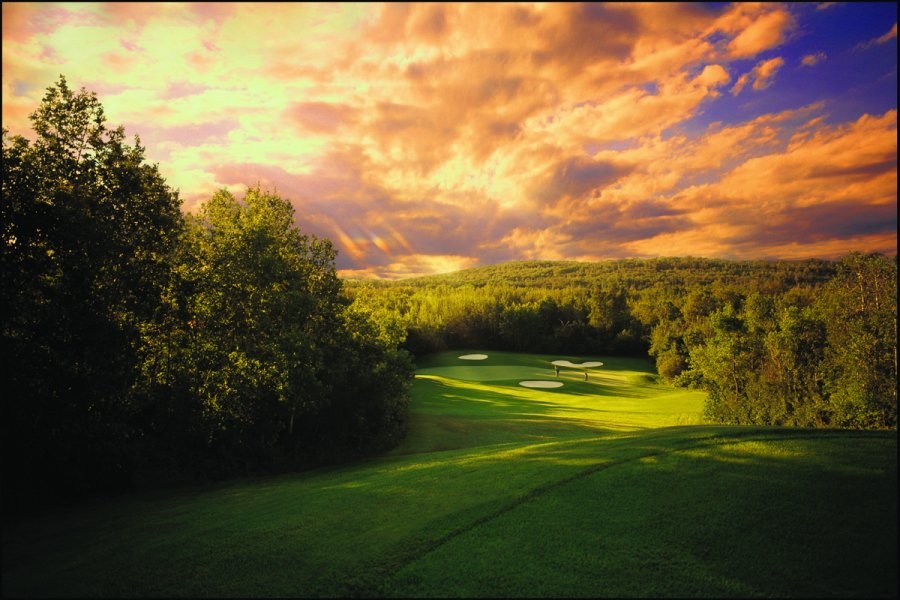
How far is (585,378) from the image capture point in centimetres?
5897

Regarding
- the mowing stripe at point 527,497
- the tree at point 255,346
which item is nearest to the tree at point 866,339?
the mowing stripe at point 527,497

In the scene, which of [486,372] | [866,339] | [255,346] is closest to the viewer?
[255,346]

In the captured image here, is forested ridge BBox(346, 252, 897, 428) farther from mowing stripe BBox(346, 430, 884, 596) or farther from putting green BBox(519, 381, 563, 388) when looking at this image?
mowing stripe BBox(346, 430, 884, 596)

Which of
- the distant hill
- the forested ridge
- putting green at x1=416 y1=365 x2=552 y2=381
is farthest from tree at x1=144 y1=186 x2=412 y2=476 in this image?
the distant hill

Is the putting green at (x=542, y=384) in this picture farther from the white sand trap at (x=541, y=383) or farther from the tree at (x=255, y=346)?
the tree at (x=255, y=346)

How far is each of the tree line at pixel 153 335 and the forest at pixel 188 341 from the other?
6 cm

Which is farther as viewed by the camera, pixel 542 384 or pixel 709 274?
pixel 709 274

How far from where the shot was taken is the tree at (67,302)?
1366 centimetres

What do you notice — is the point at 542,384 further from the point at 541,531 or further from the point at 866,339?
the point at 541,531

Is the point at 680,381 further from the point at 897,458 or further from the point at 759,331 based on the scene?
the point at 897,458

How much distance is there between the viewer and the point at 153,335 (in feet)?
61.9

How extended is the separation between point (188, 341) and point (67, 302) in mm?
5430

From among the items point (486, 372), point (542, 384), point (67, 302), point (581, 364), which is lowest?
point (542, 384)

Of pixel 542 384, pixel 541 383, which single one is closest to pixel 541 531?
pixel 542 384
